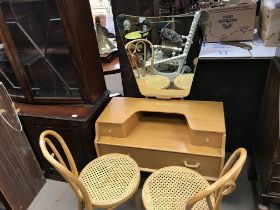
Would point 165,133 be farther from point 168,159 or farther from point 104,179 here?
point 104,179

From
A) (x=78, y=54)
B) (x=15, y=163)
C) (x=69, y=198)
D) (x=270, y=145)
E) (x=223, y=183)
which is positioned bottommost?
(x=69, y=198)

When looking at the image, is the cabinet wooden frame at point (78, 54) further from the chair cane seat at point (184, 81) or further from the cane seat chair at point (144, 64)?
the chair cane seat at point (184, 81)

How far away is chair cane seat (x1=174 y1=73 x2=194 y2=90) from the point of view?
1631 mm

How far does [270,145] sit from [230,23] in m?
0.86

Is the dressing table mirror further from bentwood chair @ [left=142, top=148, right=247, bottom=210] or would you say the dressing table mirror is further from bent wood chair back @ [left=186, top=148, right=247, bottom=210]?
bent wood chair back @ [left=186, top=148, right=247, bottom=210]

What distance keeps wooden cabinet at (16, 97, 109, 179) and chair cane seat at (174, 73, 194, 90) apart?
1.71ft

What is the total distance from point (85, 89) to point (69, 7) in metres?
0.49

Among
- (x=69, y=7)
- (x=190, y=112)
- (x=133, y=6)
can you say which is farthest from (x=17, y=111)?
(x=190, y=112)

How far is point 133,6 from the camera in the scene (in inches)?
59.8

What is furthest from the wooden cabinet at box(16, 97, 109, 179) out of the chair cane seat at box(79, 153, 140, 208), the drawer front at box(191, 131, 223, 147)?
the drawer front at box(191, 131, 223, 147)

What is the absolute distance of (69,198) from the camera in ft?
5.71

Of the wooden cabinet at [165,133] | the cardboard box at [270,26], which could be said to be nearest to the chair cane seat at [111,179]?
the wooden cabinet at [165,133]

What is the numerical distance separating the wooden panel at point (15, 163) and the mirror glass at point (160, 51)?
0.85 meters

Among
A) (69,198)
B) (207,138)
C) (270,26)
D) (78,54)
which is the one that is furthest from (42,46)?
A: (270,26)
